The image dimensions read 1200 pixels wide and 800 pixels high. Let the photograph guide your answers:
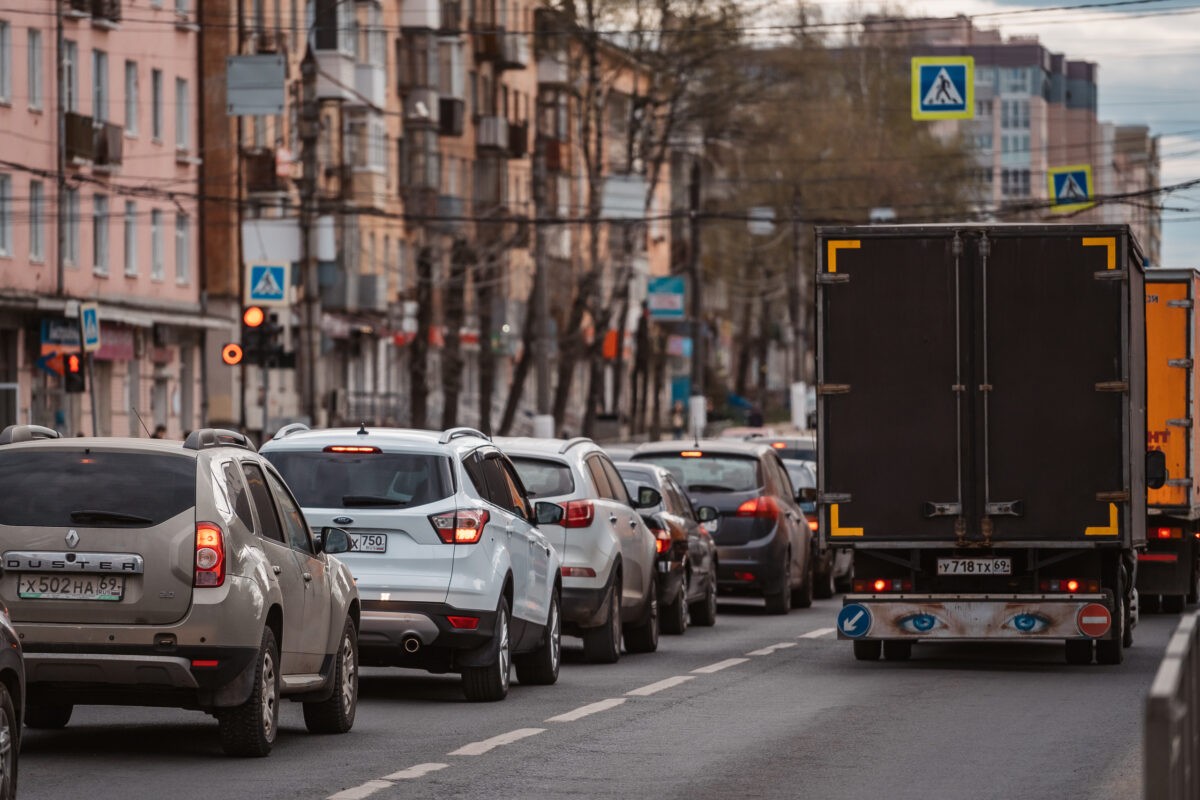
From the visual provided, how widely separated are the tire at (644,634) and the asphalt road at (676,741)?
1580mm

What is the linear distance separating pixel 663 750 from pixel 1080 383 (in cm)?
665

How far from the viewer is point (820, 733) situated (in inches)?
604

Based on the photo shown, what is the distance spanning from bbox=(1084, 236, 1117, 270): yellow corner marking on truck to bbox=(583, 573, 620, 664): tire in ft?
14.0

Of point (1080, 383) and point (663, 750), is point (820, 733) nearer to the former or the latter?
point (663, 750)

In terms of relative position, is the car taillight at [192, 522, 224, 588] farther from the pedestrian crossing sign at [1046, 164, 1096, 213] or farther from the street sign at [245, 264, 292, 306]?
the pedestrian crossing sign at [1046, 164, 1096, 213]

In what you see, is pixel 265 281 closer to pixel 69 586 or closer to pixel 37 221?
pixel 37 221

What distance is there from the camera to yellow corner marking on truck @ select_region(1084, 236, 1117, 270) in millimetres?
19797

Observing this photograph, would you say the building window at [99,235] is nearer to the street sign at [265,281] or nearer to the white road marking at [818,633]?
the street sign at [265,281]

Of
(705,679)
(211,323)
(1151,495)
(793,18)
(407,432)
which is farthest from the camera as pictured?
(793,18)

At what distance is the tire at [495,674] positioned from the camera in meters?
17.0

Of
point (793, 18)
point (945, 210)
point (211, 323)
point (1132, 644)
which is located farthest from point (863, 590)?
point (945, 210)

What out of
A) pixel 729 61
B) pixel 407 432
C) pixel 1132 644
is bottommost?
pixel 1132 644

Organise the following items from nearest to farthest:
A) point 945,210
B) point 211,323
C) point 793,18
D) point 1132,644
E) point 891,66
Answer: point 1132,644
point 211,323
point 793,18
point 945,210
point 891,66

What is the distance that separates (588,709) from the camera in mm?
16766
